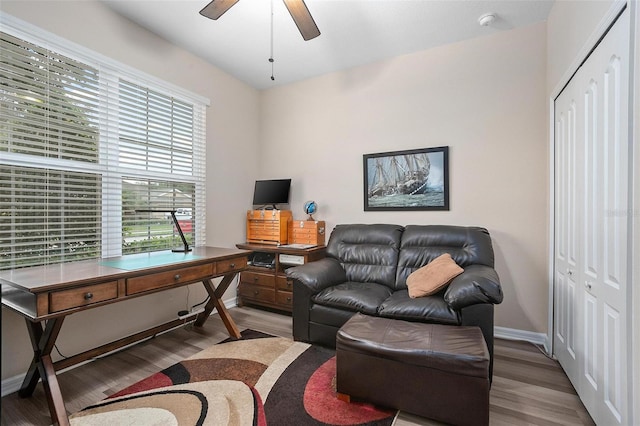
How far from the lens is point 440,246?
2994 millimetres

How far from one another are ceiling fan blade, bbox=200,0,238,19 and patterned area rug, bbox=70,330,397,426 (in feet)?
8.37

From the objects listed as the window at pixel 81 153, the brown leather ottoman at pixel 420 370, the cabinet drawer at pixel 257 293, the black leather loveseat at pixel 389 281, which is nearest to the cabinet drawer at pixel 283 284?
the cabinet drawer at pixel 257 293

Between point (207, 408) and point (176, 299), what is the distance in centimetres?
157

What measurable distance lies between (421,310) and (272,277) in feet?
5.93

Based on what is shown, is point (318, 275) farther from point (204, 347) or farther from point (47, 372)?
point (47, 372)

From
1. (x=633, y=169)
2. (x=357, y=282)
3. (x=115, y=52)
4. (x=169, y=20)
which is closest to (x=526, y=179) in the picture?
(x=633, y=169)

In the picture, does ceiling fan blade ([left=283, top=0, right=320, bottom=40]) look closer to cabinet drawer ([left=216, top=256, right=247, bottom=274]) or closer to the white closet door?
the white closet door

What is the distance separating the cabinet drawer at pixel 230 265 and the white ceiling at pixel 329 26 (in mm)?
2122

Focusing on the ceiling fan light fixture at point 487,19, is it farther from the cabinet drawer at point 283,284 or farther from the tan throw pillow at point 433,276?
the cabinet drawer at point 283,284

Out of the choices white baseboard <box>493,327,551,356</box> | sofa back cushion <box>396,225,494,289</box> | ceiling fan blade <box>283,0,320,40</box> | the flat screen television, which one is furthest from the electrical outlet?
white baseboard <box>493,327,551,356</box>

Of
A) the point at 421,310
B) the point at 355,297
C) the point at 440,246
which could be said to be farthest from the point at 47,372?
the point at 440,246

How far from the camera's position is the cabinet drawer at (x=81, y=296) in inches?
68.6

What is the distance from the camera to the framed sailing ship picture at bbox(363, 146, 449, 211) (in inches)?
129

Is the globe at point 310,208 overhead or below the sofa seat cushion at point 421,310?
overhead
